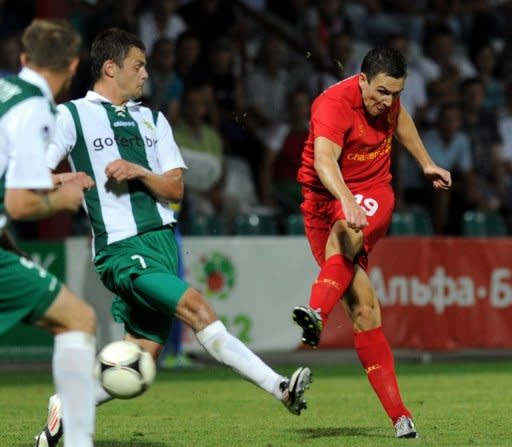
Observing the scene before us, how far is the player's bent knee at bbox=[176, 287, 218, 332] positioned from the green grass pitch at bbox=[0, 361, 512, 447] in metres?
0.72

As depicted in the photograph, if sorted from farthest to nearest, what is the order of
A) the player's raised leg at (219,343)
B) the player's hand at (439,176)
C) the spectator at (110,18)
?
1. the spectator at (110,18)
2. the player's hand at (439,176)
3. the player's raised leg at (219,343)

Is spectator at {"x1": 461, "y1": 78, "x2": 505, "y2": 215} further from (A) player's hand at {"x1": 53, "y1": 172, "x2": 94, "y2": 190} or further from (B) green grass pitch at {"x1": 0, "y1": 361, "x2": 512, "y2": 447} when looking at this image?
(A) player's hand at {"x1": 53, "y1": 172, "x2": 94, "y2": 190}

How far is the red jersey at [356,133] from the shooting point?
7629 mm

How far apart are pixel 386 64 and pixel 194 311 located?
170cm

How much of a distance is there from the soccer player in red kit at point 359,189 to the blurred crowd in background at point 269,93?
6.39 meters

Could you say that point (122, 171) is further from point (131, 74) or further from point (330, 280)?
point (330, 280)

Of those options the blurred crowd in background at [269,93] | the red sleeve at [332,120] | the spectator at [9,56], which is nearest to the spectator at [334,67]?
the blurred crowd in background at [269,93]

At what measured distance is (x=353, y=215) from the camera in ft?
22.8

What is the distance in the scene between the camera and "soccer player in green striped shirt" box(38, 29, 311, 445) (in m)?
6.95

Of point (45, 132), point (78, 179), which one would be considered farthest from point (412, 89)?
point (45, 132)

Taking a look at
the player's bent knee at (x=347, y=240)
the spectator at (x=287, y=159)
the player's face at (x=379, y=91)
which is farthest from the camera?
the spectator at (x=287, y=159)

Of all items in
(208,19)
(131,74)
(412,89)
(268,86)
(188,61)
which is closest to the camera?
(131,74)

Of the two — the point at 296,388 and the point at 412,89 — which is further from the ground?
the point at 412,89

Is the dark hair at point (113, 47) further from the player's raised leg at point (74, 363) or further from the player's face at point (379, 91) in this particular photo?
the player's raised leg at point (74, 363)
